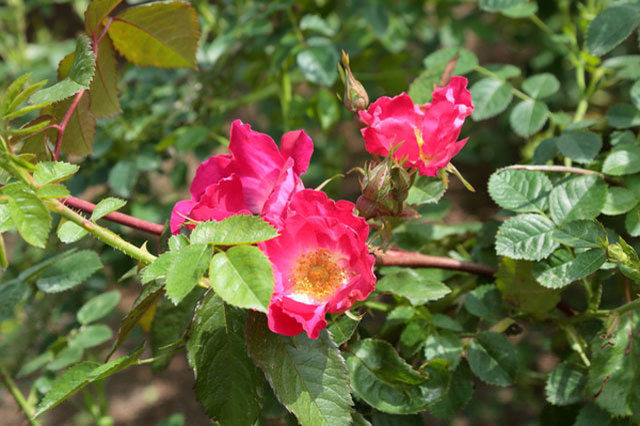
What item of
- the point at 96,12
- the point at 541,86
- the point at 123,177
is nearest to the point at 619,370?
the point at 541,86

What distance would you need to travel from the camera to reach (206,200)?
0.62 metres

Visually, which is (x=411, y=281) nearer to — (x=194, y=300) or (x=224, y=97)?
(x=194, y=300)

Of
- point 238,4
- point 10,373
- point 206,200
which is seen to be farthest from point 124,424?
point 206,200

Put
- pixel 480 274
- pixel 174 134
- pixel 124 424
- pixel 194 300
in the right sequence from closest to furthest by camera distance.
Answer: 1. pixel 194 300
2. pixel 480 274
3. pixel 174 134
4. pixel 124 424

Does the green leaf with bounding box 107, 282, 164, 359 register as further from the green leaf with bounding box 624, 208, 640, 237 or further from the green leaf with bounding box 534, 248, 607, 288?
the green leaf with bounding box 624, 208, 640, 237

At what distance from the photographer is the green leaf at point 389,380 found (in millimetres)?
696

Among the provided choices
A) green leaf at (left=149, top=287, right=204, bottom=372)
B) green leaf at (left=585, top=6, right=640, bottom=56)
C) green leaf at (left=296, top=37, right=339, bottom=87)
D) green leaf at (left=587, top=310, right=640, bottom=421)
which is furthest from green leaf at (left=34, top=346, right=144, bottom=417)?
green leaf at (left=585, top=6, right=640, bottom=56)

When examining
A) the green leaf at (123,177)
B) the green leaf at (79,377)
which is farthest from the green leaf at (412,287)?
the green leaf at (123,177)

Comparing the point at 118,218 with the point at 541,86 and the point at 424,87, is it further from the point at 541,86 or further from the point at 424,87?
the point at 541,86

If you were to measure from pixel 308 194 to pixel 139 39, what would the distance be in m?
0.40

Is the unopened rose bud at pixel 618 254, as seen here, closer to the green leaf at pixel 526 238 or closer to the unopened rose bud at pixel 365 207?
the green leaf at pixel 526 238

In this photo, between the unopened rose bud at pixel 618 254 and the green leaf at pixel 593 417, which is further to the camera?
the green leaf at pixel 593 417

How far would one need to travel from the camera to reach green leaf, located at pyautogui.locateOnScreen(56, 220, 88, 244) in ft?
2.06

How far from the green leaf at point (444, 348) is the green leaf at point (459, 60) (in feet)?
1.54
